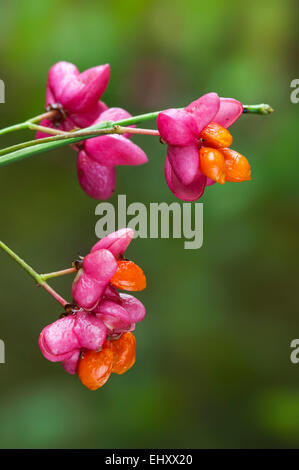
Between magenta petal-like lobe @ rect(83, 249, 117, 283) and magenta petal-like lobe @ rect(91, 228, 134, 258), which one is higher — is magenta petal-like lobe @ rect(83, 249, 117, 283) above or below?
below

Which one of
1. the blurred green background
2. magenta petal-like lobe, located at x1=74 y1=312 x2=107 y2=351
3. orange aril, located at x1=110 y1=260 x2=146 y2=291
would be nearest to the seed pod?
orange aril, located at x1=110 y1=260 x2=146 y2=291

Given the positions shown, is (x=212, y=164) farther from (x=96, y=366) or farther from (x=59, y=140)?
(x=96, y=366)

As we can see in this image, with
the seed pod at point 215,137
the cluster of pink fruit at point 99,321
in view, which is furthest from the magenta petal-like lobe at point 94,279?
the seed pod at point 215,137

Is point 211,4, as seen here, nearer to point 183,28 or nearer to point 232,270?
point 183,28

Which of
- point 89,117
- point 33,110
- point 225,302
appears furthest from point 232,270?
point 89,117

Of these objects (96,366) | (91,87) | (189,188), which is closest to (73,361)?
(96,366)

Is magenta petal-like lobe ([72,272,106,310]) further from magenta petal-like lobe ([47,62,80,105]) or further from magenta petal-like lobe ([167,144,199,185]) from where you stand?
magenta petal-like lobe ([47,62,80,105])

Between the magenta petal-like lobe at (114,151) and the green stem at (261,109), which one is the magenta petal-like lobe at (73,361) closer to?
the magenta petal-like lobe at (114,151)
